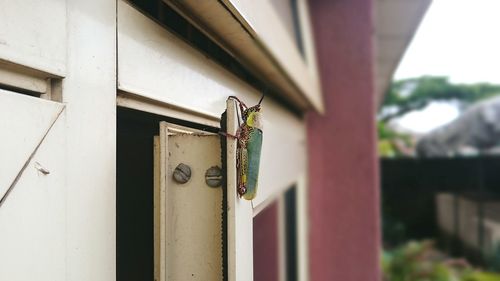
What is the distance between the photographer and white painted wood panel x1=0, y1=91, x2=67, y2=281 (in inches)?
10.5

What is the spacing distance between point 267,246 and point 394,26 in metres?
1.90

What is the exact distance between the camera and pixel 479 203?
638cm

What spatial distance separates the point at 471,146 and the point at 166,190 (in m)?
8.73

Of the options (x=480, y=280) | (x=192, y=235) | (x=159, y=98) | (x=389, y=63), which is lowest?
(x=480, y=280)

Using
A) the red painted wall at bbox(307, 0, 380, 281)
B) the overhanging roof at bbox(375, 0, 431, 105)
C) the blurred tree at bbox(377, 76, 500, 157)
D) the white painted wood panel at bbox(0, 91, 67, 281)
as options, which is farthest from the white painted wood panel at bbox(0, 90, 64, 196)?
the blurred tree at bbox(377, 76, 500, 157)

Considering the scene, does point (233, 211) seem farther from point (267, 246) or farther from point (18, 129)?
point (267, 246)

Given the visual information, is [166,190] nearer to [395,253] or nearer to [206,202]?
[206,202]

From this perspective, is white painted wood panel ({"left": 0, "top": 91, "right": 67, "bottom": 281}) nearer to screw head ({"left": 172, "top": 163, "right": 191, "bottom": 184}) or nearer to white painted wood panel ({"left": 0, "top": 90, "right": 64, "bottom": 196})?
white painted wood panel ({"left": 0, "top": 90, "right": 64, "bottom": 196})

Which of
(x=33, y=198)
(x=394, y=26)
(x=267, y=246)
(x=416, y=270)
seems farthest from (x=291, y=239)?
(x=416, y=270)

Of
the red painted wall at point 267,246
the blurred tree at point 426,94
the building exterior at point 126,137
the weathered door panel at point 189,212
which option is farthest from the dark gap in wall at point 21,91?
the blurred tree at point 426,94

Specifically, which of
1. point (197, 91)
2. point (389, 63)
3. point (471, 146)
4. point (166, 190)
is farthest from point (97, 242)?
point (471, 146)

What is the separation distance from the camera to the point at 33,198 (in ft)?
0.94

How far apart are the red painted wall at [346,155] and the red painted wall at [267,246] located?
25 cm

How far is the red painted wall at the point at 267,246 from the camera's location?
5.51 ft
